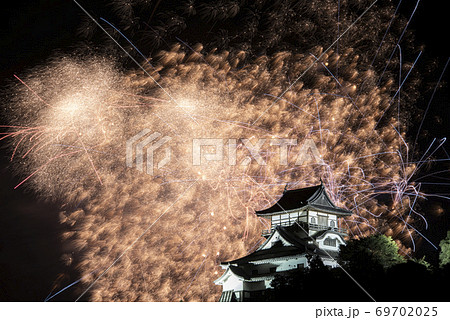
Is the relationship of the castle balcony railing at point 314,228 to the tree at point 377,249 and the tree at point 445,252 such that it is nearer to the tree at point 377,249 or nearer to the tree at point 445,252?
the tree at point 377,249

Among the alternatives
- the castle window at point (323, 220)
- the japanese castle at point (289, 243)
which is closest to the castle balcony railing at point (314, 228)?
the japanese castle at point (289, 243)

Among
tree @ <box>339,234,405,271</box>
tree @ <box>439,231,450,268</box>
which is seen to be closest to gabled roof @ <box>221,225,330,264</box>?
tree @ <box>339,234,405,271</box>

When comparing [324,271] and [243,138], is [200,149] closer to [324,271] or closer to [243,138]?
[243,138]

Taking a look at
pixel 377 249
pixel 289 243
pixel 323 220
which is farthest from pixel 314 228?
pixel 377 249

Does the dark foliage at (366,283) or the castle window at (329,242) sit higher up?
the castle window at (329,242)

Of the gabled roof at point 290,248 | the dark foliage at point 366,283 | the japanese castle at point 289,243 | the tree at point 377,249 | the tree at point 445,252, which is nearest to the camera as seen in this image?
the dark foliage at point 366,283
